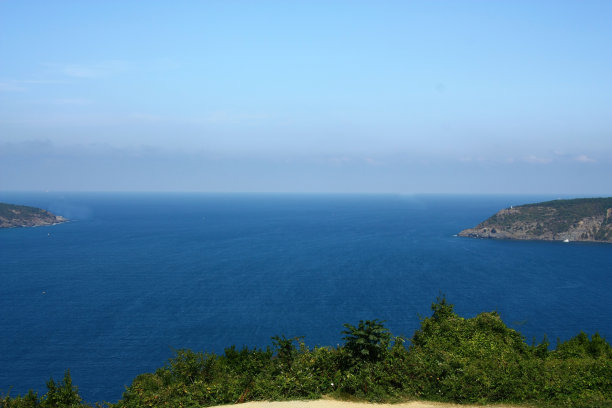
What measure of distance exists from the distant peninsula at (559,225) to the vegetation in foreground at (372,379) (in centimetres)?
18163

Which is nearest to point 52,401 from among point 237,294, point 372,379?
point 372,379

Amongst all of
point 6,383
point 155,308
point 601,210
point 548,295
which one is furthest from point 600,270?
point 6,383

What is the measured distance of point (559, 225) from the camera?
185625 millimetres

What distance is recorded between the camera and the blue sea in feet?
209

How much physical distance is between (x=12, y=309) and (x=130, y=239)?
89.4 metres

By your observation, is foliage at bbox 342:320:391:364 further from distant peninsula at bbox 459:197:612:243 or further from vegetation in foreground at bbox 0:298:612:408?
distant peninsula at bbox 459:197:612:243

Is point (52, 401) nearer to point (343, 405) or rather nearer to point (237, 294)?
point (343, 405)

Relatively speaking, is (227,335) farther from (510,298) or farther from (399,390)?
(510,298)

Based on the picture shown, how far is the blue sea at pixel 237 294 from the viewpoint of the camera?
63.6m

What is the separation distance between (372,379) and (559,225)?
199 m

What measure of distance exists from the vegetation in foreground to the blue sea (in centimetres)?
1647

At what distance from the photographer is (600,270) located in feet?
400

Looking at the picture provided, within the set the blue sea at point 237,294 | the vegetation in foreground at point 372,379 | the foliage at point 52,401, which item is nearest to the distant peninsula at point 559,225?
the blue sea at point 237,294

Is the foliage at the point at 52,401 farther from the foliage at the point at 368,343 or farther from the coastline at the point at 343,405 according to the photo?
the foliage at the point at 368,343
